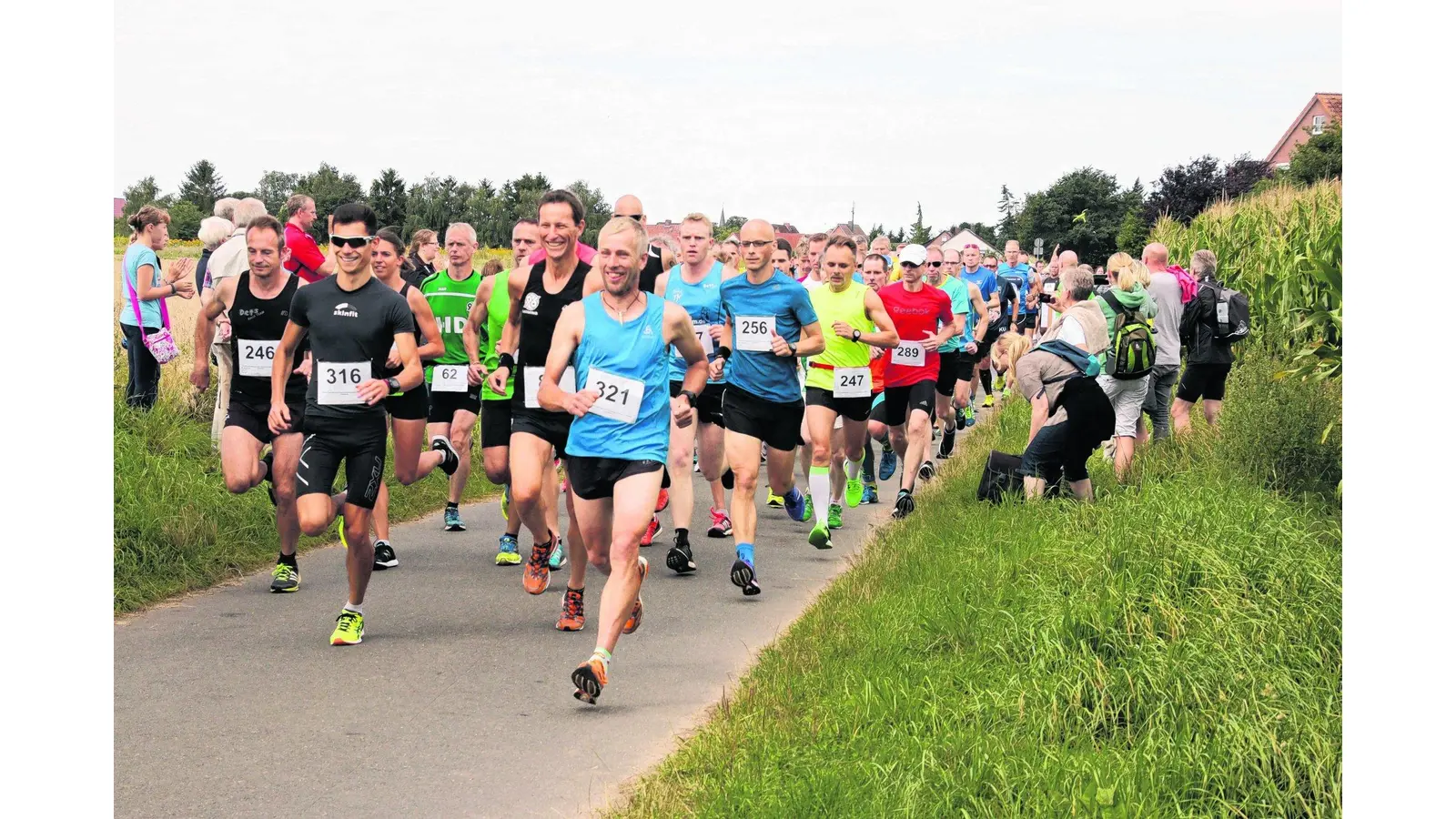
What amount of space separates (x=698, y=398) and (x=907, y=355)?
Result: 276cm

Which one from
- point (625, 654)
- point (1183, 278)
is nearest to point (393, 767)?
point (625, 654)

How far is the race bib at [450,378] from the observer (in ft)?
35.5

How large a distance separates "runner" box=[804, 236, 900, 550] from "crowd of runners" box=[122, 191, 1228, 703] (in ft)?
0.06

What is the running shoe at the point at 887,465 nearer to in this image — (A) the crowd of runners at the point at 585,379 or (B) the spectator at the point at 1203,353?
(A) the crowd of runners at the point at 585,379

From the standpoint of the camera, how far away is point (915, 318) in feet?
40.6

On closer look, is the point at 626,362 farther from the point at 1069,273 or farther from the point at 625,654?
the point at 1069,273

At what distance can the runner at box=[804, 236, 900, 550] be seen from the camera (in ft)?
34.0

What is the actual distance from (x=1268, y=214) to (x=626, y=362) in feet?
47.9

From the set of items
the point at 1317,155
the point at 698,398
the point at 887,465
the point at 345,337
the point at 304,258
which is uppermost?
the point at 1317,155

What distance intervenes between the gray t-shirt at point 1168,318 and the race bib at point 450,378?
231 inches

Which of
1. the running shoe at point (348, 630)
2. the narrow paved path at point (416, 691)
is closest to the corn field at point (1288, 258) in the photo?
the narrow paved path at point (416, 691)

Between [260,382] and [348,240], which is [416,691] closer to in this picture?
[348,240]

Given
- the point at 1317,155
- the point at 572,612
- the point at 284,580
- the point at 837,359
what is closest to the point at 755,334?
the point at 837,359

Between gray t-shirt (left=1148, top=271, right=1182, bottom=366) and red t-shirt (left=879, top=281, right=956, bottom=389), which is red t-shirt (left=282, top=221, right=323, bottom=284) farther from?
gray t-shirt (left=1148, top=271, right=1182, bottom=366)
